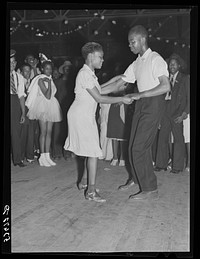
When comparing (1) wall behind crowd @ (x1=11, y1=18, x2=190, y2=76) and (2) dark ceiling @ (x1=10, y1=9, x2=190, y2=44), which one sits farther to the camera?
(1) wall behind crowd @ (x1=11, y1=18, x2=190, y2=76)

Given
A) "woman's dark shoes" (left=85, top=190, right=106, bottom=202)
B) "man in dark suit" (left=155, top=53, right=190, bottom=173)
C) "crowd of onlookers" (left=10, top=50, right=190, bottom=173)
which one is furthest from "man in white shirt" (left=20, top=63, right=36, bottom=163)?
"man in dark suit" (left=155, top=53, right=190, bottom=173)

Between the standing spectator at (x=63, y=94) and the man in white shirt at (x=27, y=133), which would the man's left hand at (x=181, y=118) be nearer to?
the standing spectator at (x=63, y=94)

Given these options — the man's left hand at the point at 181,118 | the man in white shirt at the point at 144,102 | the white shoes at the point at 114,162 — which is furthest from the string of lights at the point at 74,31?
the white shoes at the point at 114,162

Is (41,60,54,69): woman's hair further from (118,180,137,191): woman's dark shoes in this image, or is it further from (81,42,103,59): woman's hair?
(118,180,137,191): woman's dark shoes

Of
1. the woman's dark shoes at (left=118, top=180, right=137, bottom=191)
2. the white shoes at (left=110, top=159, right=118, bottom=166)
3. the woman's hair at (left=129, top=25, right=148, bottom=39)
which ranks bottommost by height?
the woman's dark shoes at (left=118, top=180, right=137, bottom=191)

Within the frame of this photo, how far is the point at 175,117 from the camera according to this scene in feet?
11.3

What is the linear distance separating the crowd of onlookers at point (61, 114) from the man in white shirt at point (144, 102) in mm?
123

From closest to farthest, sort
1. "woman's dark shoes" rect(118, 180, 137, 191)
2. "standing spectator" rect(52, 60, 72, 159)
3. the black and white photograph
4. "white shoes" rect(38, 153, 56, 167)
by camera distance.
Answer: the black and white photograph, "standing spectator" rect(52, 60, 72, 159), "woman's dark shoes" rect(118, 180, 137, 191), "white shoes" rect(38, 153, 56, 167)

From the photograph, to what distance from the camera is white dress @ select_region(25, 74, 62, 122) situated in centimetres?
341

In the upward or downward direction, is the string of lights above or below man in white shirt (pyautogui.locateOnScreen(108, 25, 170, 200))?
above

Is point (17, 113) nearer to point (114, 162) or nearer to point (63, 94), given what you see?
point (63, 94)

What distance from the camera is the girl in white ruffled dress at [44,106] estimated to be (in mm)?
3365
